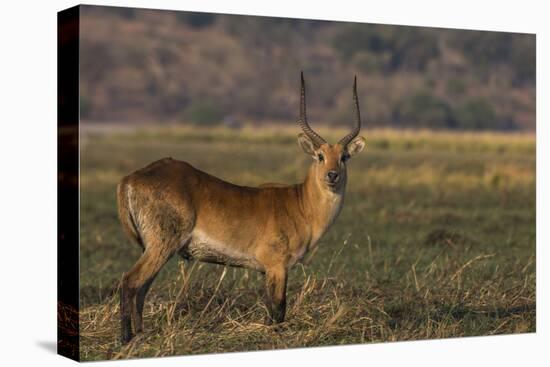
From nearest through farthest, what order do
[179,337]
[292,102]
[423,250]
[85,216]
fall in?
[179,337], [423,250], [85,216], [292,102]

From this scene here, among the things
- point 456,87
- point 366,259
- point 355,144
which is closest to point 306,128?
point 355,144

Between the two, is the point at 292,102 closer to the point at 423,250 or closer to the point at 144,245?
the point at 423,250

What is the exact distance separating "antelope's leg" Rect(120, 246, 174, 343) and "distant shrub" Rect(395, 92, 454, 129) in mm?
21537

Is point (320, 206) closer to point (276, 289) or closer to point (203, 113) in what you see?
point (276, 289)

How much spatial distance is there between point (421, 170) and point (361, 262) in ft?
28.6

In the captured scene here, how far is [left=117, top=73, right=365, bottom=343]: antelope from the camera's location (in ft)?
33.8

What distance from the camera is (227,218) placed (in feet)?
35.1

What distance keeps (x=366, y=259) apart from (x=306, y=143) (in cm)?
478

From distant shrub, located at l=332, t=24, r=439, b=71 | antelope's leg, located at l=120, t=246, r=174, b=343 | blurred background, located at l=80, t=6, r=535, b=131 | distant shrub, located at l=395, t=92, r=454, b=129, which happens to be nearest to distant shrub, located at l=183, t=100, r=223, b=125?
blurred background, located at l=80, t=6, r=535, b=131

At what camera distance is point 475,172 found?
2339cm

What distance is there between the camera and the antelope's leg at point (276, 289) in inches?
424

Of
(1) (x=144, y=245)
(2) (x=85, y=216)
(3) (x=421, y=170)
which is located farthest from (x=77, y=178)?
(3) (x=421, y=170)

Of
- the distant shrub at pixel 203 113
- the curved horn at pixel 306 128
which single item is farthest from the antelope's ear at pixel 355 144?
the distant shrub at pixel 203 113

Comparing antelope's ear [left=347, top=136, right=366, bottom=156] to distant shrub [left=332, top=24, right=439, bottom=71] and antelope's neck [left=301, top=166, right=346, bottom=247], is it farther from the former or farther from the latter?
distant shrub [left=332, top=24, right=439, bottom=71]
